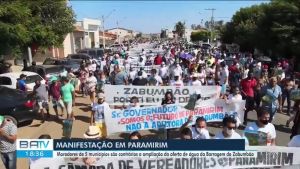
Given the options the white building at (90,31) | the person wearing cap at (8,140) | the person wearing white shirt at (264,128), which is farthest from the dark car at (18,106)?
the white building at (90,31)

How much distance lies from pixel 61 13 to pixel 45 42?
3224mm

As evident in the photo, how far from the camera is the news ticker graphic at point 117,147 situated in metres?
6.17

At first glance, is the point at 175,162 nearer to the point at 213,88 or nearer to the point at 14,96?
the point at 213,88

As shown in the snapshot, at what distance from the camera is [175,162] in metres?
6.28

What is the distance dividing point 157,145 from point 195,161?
2.04ft

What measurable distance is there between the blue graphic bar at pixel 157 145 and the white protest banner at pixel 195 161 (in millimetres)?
80

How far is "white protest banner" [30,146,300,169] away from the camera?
626cm

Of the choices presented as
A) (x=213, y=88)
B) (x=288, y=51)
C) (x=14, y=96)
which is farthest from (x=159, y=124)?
(x=288, y=51)

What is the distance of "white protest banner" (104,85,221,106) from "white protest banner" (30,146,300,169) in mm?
6994

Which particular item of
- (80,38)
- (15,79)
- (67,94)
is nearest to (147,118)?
(67,94)

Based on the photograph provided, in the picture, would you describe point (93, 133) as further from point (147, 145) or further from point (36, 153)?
point (147, 145)

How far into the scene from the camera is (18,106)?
13922 millimetres

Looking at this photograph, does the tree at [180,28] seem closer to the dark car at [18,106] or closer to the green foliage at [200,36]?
the green foliage at [200,36]

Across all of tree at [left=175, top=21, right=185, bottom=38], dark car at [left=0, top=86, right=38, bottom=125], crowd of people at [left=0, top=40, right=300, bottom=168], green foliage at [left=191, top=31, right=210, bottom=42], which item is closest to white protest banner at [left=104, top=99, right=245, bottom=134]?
crowd of people at [left=0, top=40, right=300, bottom=168]
